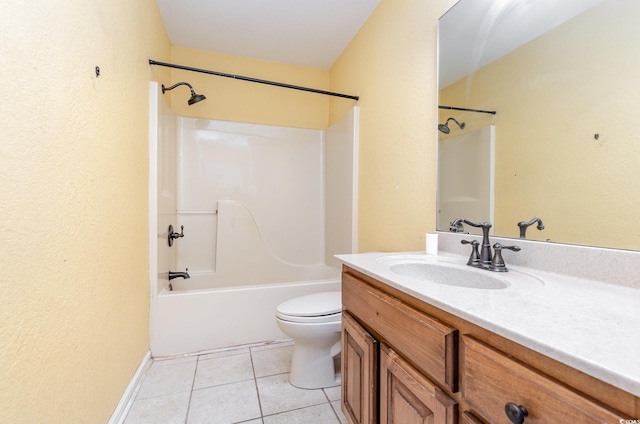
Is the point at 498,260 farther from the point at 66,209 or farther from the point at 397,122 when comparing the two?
the point at 66,209

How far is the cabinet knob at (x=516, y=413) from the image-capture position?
0.43 meters

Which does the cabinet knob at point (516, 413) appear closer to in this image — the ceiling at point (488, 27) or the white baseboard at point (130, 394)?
the ceiling at point (488, 27)

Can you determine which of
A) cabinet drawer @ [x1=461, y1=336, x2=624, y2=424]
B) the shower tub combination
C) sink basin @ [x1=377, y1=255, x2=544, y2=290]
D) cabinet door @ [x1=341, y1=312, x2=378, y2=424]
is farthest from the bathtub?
cabinet drawer @ [x1=461, y1=336, x2=624, y2=424]

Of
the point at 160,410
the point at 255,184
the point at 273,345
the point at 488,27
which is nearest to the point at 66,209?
the point at 160,410

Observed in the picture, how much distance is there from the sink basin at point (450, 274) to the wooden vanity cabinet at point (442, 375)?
152 mm

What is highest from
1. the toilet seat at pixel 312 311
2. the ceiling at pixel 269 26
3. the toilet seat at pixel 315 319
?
the ceiling at pixel 269 26

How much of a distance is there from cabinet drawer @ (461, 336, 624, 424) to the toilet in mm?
921

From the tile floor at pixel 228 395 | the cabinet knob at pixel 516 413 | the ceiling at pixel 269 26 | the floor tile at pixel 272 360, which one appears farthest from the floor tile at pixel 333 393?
the ceiling at pixel 269 26

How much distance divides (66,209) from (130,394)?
3.47 feet

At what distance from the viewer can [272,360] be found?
173 centimetres

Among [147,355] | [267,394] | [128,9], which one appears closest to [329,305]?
[267,394]

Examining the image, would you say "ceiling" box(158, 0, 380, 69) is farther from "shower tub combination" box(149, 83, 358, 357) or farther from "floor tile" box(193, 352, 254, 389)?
"floor tile" box(193, 352, 254, 389)

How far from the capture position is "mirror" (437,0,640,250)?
0.73 metres

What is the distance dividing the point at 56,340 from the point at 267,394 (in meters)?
0.99
